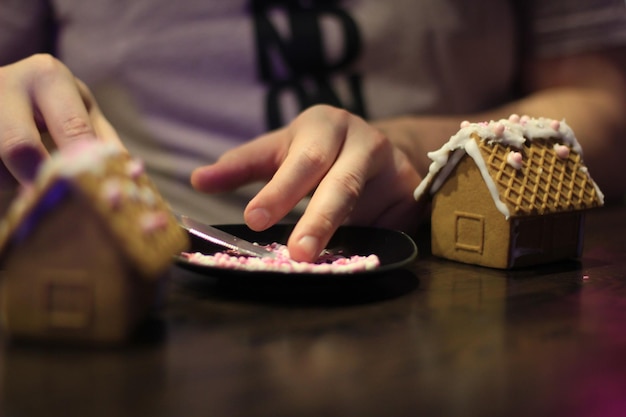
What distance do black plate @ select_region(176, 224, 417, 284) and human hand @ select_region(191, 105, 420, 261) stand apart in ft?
0.12

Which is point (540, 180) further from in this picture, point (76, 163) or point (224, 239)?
point (76, 163)

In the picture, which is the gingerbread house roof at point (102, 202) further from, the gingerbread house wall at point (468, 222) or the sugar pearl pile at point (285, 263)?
the gingerbread house wall at point (468, 222)

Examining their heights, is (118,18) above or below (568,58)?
above

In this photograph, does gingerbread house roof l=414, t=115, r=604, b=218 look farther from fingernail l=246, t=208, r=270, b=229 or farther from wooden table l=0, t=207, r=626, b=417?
fingernail l=246, t=208, r=270, b=229

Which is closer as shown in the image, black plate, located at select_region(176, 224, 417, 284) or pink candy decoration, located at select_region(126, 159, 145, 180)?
pink candy decoration, located at select_region(126, 159, 145, 180)

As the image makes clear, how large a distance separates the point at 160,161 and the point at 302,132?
0.54m

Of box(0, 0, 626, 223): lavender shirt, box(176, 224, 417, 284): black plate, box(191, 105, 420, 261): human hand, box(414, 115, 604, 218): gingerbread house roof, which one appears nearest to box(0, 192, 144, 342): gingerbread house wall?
box(176, 224, 417, 284): black plate

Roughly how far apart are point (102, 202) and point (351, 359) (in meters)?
0.23

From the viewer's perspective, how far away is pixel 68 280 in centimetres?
48

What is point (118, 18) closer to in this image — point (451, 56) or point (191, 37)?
point (191, 37)

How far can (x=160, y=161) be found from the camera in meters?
1.44

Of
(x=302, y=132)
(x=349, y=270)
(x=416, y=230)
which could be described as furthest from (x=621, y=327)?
(x=302, y=132)

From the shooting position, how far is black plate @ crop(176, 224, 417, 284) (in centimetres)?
66

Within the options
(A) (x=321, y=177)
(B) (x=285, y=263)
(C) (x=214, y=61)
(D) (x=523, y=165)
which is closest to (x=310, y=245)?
(B) (x=285, y=263)
